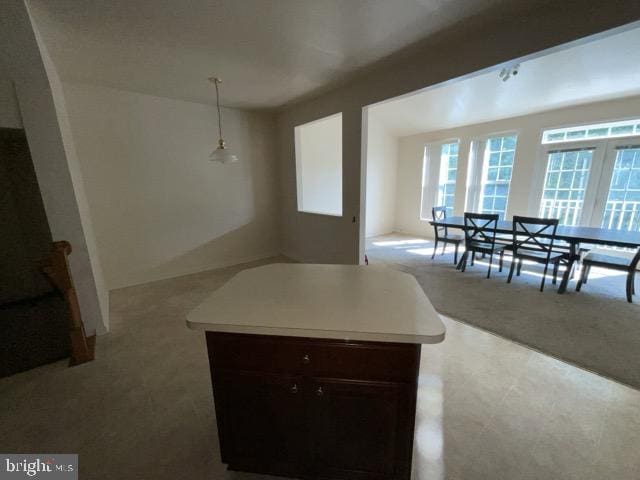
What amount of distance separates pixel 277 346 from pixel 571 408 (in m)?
1.96

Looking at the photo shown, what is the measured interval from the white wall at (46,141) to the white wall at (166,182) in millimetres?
1267

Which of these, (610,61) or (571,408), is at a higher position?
(610,61)

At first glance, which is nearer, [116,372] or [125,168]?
[116,372]

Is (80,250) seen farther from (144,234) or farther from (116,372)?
(144,234)

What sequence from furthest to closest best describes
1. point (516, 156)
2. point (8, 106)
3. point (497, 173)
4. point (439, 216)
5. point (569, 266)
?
point (439, 216) → point (497, 173) → point (516, 156) → point (569, 266) → point (8, 106)

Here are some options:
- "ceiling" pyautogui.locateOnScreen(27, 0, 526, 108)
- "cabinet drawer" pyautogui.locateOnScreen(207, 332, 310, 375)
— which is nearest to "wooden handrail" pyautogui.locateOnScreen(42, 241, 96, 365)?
"ceiling" pyautogui.locateOnScreen(27, 0, 526, 108)

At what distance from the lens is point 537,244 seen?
333 cm

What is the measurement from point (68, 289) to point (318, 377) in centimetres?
227

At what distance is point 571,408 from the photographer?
1576 millimetres

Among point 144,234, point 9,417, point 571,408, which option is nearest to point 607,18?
point 571,408

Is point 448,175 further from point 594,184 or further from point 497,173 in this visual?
point 594,184

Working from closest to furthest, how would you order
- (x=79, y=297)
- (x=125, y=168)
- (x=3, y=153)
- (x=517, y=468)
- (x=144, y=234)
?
(x=517, y=468) < (x=3, y=153) < (x=79, y=297) < (x=125, y=168) < (x=144, y=234)

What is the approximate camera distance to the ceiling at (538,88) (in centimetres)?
269

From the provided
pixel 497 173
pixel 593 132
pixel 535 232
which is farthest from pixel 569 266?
pixel 497 173
